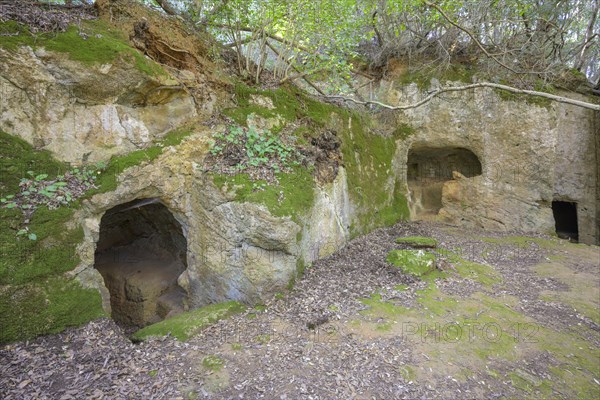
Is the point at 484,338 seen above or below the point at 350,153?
below

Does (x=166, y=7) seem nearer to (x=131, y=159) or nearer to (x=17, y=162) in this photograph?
(x=131, y=159)

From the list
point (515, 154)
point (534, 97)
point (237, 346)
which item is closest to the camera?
point (237, 346)

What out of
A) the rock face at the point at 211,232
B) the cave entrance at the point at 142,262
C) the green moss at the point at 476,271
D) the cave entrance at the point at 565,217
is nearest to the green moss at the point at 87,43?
the rock face at the point at 211,232

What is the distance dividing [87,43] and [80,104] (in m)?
0.84

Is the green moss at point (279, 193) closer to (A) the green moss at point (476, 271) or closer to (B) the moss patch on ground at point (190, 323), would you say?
(B) the moss patch on ground at point (190, 323)

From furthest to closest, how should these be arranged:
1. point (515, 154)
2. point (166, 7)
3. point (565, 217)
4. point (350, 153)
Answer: point (565, 217)
point (515, 154)
point (350, 153)
point (166, 7)

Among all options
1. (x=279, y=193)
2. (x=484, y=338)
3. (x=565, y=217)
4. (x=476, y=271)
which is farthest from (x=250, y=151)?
(x=565, y=217)

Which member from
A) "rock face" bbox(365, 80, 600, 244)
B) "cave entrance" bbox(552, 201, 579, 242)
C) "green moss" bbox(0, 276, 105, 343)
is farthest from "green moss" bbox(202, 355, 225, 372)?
"cave entrance" bbox(552, 201, 579, 242)

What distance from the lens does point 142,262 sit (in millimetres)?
6977

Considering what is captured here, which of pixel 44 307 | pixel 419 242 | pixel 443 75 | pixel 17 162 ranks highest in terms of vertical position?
pixel 443 75

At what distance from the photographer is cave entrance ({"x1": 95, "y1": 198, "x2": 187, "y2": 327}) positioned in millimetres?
6125

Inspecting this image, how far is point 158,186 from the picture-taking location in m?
4.77

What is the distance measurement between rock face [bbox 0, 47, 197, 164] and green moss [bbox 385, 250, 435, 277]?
180 inches

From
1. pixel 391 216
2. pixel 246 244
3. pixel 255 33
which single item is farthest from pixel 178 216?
pixel 391 216
